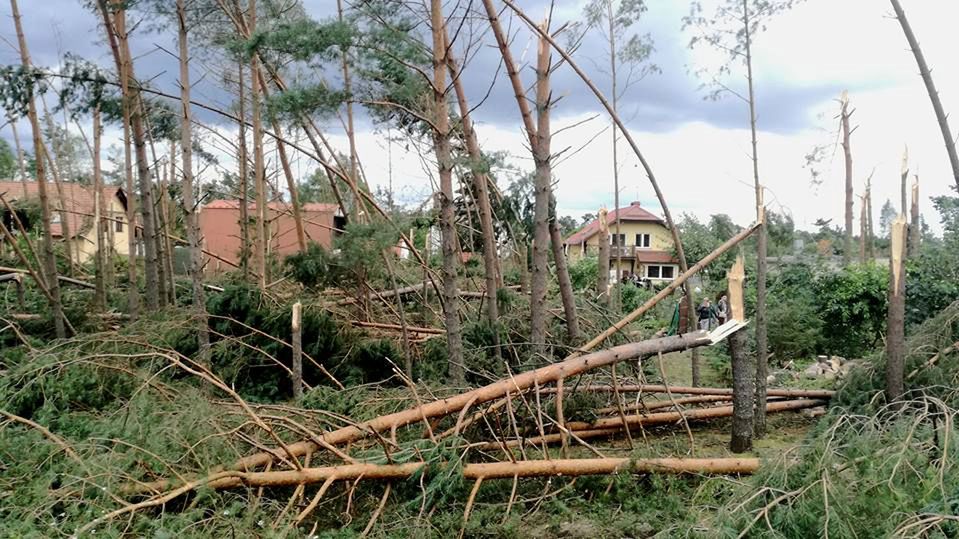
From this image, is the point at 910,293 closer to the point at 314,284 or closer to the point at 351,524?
the point at 314,284

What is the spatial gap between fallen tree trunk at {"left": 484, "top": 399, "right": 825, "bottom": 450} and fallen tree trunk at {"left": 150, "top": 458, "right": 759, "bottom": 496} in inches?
11.7

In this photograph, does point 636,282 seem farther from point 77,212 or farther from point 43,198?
point 43,198

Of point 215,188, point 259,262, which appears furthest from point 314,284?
point 215,188

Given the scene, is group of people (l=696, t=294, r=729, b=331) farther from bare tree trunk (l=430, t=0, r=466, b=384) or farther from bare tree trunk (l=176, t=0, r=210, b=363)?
bare tree trunk (l=176, t=0, r=210, b=363)

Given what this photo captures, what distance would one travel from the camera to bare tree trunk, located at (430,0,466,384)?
643cm

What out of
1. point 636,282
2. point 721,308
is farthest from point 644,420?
point 636,282

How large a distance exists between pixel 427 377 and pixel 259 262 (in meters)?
2.62

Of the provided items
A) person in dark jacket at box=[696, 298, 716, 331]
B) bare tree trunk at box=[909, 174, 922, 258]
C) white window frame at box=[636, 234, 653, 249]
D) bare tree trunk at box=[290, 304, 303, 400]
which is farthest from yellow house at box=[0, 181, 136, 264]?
white window frame at box=[636, 234, 653, 249]

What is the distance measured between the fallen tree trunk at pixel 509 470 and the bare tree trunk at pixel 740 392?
0.88 metres

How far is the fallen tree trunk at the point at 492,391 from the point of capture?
461 cm

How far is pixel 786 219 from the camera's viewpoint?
8352 millimetres

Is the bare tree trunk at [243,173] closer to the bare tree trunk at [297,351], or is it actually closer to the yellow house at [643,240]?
the bare tree trunk at [297,351]

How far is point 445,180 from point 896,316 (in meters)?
3.83

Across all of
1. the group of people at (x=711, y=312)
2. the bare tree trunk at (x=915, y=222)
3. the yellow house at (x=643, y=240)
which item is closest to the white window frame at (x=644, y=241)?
the yellow house at (x=643, y=240)
